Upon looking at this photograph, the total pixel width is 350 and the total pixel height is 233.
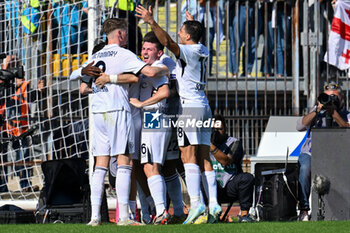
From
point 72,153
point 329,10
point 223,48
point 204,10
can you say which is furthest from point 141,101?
point 223,48

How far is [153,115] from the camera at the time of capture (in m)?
8.58

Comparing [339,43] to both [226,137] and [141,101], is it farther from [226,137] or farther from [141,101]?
[141,101]

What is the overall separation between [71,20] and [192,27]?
4.78 meters

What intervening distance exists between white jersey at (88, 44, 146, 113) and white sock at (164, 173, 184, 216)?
3.72ft

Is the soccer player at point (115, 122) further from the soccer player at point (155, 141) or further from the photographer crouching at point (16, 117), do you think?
the photographer crouching at point (16, 117)

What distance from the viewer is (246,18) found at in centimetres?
1418

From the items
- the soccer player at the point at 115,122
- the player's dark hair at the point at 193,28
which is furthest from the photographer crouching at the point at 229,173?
the soccer player at the point at 115,122

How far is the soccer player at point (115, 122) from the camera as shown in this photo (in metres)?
8.20

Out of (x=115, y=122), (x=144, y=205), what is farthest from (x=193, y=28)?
(x=144, y=205)

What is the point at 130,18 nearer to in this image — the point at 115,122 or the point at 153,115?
the point at 153,115

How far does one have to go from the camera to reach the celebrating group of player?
823cm

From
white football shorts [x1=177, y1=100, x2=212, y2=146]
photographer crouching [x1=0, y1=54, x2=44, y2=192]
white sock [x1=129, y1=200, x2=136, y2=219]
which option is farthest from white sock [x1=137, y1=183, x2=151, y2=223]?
photographer crouching [x1=0, y1=54, x2=44, y2=192]

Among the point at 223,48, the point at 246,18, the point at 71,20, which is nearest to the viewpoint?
the point at 71,20

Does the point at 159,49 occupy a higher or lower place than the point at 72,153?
higher
